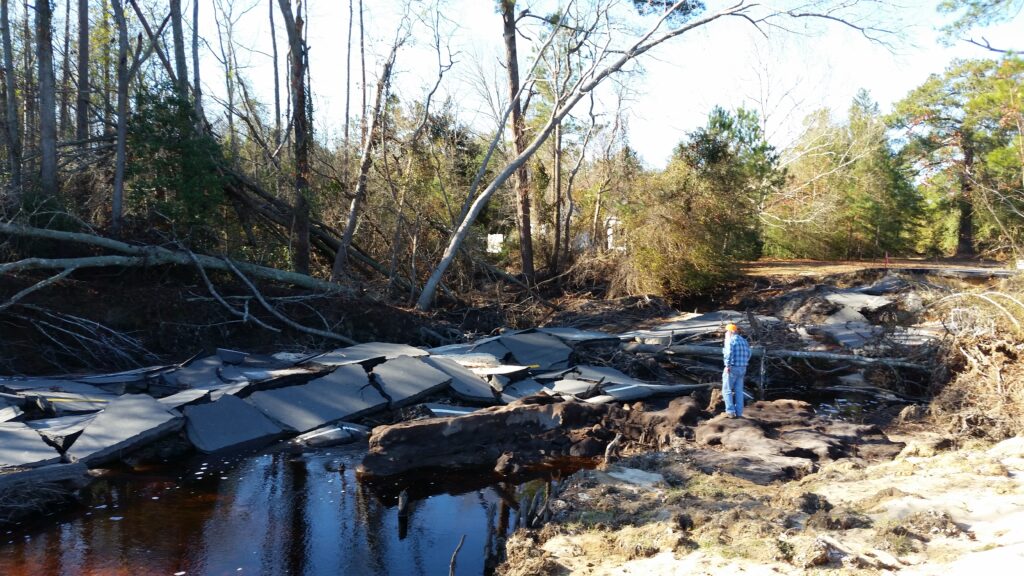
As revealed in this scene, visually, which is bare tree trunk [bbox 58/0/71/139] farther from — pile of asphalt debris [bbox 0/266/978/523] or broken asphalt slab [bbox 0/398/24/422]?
broken asphalt slab [bbox 0/398/24/422]

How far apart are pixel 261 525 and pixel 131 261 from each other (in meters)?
8.22

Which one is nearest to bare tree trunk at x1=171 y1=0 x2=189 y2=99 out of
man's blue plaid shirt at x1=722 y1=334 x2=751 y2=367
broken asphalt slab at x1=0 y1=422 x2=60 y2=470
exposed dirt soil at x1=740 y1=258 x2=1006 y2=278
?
broken asphalt slab at x1=0 y1=422 x2=60 y2=470

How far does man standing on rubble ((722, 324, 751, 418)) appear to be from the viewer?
955cm

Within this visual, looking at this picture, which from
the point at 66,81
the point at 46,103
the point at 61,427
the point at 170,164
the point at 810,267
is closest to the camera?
the point at 61,427

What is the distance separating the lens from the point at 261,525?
22.1ft

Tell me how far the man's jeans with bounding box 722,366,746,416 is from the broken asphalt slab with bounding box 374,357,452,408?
4007 mm

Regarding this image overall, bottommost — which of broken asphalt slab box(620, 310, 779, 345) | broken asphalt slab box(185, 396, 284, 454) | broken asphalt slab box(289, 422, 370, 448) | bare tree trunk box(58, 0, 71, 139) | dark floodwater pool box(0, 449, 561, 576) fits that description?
dark floodwater pool box(0, 449, 561, 576)

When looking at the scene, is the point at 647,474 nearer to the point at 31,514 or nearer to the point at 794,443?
the point at 794,443

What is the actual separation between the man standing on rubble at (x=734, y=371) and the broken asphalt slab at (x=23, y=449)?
7.93m

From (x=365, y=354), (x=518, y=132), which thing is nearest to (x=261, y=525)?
(x=365, y=354)

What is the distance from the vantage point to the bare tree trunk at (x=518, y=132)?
21109 millimetres

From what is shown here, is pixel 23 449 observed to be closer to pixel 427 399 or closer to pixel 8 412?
pixel 8 412

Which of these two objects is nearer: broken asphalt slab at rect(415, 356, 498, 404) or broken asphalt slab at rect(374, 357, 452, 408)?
broken asphalt slab at rect(374, 357, 452, 408)

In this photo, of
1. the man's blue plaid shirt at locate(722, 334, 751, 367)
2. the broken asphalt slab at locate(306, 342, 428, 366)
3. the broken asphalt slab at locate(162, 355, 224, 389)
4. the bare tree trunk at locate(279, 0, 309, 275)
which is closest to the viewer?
the man's blue plaid shirt at locate(722, 334, 751, 367)
